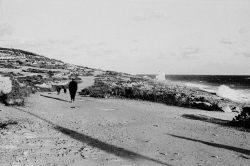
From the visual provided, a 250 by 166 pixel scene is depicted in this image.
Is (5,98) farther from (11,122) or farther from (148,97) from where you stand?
(148,97)

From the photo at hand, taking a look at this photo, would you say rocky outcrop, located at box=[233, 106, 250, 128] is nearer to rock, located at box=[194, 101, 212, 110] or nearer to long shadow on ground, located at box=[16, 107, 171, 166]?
rock, located at box=[194, 101, 212, 110]

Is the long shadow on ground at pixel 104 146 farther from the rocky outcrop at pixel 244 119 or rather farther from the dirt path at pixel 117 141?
the rocky outcrop at pixel 244 119

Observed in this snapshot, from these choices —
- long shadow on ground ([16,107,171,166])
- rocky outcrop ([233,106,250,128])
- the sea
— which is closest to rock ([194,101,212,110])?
rocky outcrop ([233,106,250,128])

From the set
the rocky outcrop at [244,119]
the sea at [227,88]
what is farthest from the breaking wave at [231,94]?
the rocky outcrop at [244,119]

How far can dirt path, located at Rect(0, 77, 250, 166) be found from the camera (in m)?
6.25

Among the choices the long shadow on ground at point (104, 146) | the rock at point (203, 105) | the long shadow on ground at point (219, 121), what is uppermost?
the rock at point (203, 105)

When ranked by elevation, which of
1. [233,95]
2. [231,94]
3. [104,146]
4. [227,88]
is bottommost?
[233,95]

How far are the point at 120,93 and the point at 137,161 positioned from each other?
14.8m

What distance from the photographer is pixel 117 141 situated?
7867mm

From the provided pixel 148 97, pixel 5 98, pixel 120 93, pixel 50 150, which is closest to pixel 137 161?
pixel 50 150

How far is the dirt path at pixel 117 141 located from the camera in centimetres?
625

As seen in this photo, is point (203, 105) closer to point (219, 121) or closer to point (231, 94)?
point (219, 121)

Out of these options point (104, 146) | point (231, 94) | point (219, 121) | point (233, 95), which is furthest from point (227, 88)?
point (104, 146)

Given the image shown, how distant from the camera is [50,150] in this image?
677cm
